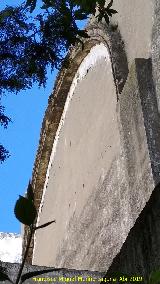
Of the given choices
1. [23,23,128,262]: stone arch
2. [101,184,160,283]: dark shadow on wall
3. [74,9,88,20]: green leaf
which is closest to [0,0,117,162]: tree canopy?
[74,9,88,20]: green leaf

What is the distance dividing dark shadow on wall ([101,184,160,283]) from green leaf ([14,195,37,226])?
64 cm

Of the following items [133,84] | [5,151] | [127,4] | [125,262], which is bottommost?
[125,262]

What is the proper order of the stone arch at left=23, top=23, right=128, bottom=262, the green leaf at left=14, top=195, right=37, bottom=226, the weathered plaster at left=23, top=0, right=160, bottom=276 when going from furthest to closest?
the stone arch at left=23, top=23, right=128, bottom=262 < the weathered plaster at left=23, top=0, right=160, bottom=276 < the green leaf at left=14, top=195, right=37, bottom=226

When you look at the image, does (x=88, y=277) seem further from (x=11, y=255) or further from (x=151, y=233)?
(x=11, y=255)

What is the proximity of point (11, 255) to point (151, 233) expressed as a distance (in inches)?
575

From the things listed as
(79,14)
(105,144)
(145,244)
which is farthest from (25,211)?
(105,144)

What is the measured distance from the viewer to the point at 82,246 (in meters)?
5.85

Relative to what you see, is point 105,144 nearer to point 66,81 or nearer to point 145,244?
point 66,81

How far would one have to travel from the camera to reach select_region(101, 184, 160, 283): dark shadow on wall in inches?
60.2

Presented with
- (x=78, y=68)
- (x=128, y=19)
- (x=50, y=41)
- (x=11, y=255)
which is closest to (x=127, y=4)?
(x=128, y=19)

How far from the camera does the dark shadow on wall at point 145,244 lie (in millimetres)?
1528

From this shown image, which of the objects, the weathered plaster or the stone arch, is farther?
the stone arch

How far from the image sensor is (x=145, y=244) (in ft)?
5.25

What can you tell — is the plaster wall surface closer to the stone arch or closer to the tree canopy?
the stone arch
